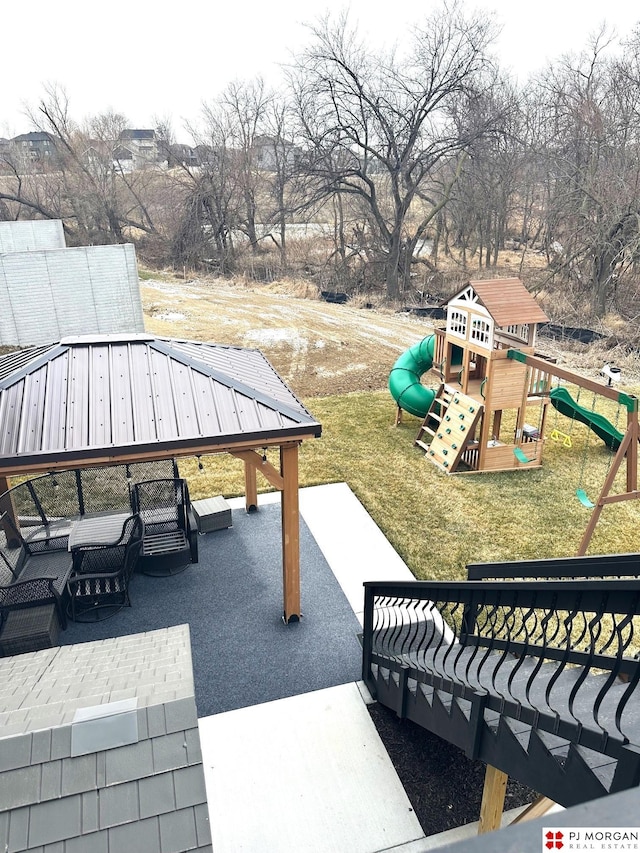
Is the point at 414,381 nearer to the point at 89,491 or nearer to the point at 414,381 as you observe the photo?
the point at 414,381

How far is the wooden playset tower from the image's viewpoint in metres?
8.54

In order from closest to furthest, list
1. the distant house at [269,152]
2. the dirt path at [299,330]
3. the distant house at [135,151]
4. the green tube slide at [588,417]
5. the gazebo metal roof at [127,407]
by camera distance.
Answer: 1. the gazebo metal roof at [127,407]
2. the green tube slide at [588,417]
3. the dirt path at [299,330]
4. the distant house at [269,152]
5. the distant house at [135,151]

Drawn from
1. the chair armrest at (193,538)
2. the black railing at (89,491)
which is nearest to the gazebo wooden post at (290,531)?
the chair armrest at (193,538)

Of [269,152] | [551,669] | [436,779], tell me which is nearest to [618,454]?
[436,779]

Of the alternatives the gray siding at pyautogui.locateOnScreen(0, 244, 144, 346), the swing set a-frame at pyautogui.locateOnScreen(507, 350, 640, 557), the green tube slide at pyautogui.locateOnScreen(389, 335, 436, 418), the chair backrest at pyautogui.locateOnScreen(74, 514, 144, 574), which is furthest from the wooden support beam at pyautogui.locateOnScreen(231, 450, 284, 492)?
the gray siding at pyautogui.locateOnScreen(0, 244, 144, 346)

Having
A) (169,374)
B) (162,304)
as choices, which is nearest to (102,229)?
(162,304)

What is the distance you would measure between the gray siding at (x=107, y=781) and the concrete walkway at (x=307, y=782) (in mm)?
1869

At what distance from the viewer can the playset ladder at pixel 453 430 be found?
904cm

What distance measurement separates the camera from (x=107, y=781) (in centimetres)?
227

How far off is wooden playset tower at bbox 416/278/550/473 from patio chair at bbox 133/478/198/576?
182 inches

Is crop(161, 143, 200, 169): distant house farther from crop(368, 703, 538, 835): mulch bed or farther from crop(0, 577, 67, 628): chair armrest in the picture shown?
crop(368, 703, 538, 835): mulch bed

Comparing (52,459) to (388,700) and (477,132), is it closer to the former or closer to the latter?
(388,700)

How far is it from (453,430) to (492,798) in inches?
257

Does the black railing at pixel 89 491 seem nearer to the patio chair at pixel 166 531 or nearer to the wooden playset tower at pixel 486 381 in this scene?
the patio chair at pixel 166 531
